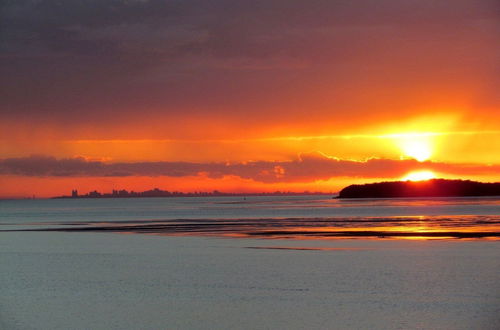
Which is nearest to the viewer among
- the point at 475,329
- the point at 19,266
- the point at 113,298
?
the point at 475,329

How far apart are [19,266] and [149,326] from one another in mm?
22424

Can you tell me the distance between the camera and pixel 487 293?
102 ft

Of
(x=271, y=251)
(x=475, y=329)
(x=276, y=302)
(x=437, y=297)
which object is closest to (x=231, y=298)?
(x=276, y=302)

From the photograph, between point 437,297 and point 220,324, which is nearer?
point 220,324

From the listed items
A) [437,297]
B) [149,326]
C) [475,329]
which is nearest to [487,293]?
[437,297]

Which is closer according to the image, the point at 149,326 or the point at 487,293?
the point at 149,326

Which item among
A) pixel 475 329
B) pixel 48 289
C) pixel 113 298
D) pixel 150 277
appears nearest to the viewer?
pixel 475 329

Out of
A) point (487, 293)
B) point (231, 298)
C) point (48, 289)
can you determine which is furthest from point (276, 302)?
point (48, 289)

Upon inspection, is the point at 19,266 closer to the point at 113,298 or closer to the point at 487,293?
the point at 113,298

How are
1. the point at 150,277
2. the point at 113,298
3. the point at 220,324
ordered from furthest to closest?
the point at 150,277 < the point at 113,298 < the point at 220,324

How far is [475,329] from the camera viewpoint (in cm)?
2488

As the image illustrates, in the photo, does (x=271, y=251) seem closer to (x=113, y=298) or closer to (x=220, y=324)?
(x=113, y=298)

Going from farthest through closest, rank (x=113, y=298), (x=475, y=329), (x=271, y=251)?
1. (x=271, y=251)
2. (x=113, y=298)
3. (x=475, y=329)

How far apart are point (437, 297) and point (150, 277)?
15.8 m
